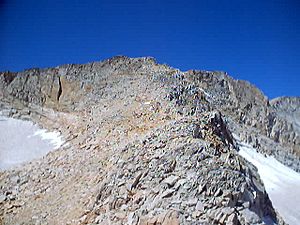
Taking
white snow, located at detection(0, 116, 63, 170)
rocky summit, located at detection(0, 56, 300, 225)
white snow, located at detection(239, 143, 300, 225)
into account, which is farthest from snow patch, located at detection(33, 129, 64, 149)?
white snow, located at detection(239, 143, 300, 225)

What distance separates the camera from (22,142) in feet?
114

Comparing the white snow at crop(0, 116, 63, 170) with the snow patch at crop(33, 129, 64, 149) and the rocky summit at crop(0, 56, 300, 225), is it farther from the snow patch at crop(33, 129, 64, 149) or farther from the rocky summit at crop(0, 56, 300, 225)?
the rocky summit at crop(0, 56, 300, 225)

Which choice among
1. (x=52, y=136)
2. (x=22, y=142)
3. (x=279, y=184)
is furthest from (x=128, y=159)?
(x=279, y=184)

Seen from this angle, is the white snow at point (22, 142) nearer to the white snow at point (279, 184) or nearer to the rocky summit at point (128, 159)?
the rocky summit at point (128, 159)

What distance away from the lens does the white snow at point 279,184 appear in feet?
122

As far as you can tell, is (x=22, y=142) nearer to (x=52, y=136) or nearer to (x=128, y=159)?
(x=52, y=136)

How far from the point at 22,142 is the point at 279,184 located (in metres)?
27.7

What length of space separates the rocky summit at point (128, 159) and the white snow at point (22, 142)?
106 centimetres

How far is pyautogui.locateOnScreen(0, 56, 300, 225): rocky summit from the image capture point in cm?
1612

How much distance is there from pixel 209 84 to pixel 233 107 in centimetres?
532

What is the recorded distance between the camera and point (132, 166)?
18797mm

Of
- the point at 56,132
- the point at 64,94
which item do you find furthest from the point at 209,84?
the point at 56,132

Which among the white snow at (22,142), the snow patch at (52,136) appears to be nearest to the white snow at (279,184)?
the snow patch at (52,136)

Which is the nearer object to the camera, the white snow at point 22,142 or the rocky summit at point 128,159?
the rocky summit at point 128,159
